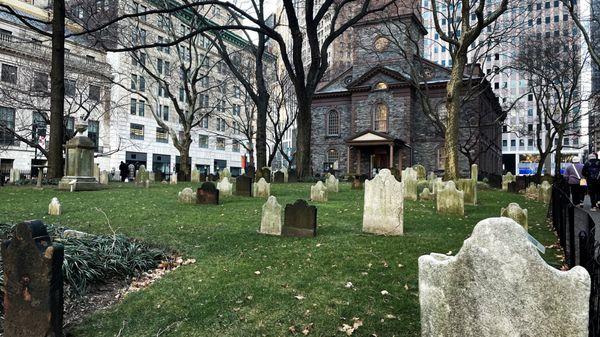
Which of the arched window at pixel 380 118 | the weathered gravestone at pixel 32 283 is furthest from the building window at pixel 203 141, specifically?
the weathered gravestone at pixel 32 283

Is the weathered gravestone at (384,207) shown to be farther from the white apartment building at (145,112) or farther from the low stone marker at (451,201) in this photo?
the white apartment building at (145,112)

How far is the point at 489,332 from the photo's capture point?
2.24 meters

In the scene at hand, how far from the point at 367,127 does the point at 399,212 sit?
33.1 meters

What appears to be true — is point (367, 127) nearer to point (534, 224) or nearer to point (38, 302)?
point (534, 224)

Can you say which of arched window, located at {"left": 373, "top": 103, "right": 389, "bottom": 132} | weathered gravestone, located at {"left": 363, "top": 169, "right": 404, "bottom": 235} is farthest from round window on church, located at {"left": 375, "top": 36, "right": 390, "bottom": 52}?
weathered gravestone, located at {"left": 363, "top": 169, "right": 404, "bottom": 235}

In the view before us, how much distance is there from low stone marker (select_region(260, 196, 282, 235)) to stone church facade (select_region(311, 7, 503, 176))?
2889 centimetres

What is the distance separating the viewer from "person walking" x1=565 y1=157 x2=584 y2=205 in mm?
A: 12805

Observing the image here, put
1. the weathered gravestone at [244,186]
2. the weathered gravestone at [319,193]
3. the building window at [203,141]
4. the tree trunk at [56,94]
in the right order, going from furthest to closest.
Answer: the building window at [203,141] < the tree trunk at [56,94] < the weathered gravestone at [244,186] < the weathered gravestone at [319,193]

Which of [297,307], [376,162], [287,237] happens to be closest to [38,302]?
[297,307]

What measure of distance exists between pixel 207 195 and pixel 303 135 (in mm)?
10570

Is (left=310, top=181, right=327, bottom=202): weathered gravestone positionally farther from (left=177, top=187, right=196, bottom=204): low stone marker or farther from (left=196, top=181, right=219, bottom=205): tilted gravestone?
(left=177, top=187, right=196, bottom=204): low stone marker

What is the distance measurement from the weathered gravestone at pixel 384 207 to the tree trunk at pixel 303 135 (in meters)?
13.1

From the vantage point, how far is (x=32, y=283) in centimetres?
319

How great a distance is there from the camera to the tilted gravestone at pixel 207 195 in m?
10.8
